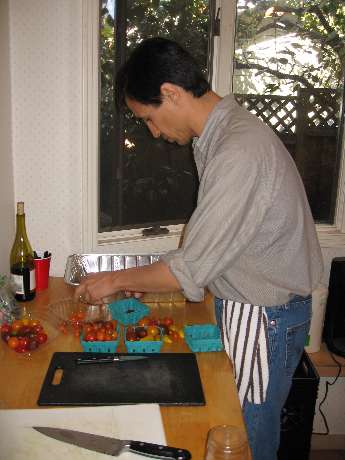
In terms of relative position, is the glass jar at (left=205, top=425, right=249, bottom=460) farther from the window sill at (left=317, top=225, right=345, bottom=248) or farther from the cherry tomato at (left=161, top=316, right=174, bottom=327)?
the window sill at (left=317, top=225, right=345, bottom=248)

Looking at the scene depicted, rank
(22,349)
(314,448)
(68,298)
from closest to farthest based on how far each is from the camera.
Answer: (22,349), (68,298), (314,448)

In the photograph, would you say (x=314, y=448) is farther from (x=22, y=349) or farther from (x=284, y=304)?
(x=22, y=349)

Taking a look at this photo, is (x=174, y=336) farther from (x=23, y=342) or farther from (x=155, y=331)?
(x=23, y=342)

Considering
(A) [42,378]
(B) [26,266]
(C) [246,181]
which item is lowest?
(A) [42,378]

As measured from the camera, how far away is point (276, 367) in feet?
4.03

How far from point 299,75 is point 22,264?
133 cm

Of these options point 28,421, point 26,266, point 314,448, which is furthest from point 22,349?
point 314,448

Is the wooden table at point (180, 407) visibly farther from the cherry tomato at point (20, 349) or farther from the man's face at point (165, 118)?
the man's face at point (165, 118)

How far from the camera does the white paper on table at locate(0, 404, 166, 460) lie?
2.56ft

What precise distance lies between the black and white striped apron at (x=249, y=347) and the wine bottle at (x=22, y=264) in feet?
2.13

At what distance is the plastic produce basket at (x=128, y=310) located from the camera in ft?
4.53

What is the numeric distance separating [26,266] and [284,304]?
0.84m

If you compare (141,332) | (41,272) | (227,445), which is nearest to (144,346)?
(141,332)

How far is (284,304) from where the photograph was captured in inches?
47.3
